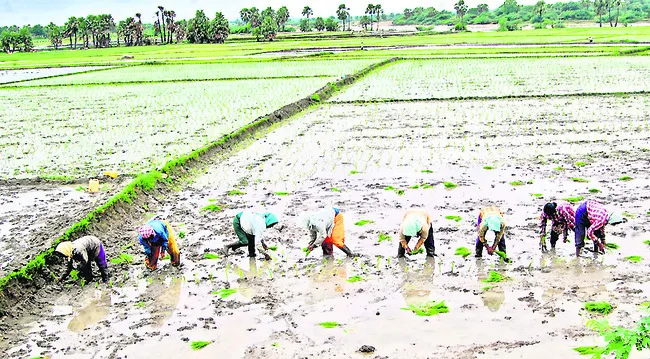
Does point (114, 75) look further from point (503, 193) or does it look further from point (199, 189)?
point (503, 193)

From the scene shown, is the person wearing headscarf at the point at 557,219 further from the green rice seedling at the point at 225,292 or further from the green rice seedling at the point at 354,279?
the green rice seedling at the point at 225,292

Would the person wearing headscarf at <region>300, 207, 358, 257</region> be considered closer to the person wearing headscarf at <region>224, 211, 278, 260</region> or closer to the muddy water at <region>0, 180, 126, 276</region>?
the person wearing headscarf at <region>224, 211, 278, 260</region>

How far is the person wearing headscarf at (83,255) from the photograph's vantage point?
5949 millimetres

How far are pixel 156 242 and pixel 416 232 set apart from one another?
2.59m

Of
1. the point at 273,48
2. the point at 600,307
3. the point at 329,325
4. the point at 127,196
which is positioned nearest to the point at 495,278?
the point at 600,307

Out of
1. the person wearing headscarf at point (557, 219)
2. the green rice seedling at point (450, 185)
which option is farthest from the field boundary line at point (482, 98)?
the person wearing headscarf at point (557, 219)

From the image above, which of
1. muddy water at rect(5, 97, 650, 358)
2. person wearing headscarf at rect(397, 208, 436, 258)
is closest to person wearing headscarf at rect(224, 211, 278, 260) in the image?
muddy water at rect(5, 97, 650, 358)

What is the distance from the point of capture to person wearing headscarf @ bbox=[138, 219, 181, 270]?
6207 mm

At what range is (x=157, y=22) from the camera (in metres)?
89.4

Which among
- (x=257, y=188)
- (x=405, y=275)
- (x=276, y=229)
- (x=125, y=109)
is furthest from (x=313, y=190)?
(x=125, y=109)

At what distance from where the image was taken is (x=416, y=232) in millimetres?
6105

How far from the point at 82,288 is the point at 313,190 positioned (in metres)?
3.78

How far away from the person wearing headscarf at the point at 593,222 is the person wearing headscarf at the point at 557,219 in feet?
0.30

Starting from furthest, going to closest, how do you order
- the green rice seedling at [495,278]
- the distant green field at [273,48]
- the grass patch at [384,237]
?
the distant green field at [273,48] → the grass patch at [384,237] → the green rice seedling at [495,278]
